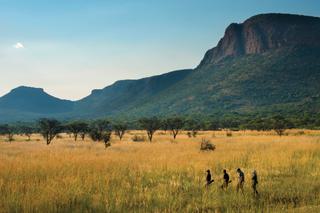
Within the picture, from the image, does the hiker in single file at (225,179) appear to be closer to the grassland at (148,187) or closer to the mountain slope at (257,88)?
the grassland at (148,187)

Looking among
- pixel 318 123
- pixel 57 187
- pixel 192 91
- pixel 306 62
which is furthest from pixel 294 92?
pixel 57 187

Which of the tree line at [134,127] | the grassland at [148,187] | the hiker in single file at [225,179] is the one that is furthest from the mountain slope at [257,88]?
the hiker in single file at [225,179]

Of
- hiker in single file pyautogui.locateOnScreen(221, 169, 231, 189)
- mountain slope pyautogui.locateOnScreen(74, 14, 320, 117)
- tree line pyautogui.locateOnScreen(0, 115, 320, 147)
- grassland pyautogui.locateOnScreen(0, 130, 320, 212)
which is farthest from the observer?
mountain slope pyautogui.locateOnScreen(74, 14, 320, 117)

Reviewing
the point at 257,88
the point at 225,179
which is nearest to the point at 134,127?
the point at 257,88

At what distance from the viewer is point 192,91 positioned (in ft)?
548

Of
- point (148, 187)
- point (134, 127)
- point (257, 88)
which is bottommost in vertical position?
point (148, 187)

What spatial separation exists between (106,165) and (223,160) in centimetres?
621

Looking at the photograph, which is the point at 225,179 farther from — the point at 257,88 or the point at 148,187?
the point at 257,88

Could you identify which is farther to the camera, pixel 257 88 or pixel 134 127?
pixel 257 88

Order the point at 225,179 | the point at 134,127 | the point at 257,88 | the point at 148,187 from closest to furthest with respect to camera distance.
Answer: the point at 225,179 < the point at 148,187 < the point at 134,127 < the point at 257,88

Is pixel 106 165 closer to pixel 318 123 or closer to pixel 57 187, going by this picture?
pixel 57 187

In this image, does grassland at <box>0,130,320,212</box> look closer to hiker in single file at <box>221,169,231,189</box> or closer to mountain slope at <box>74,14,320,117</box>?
hiker in single file at <box>221,169,231,189</box>

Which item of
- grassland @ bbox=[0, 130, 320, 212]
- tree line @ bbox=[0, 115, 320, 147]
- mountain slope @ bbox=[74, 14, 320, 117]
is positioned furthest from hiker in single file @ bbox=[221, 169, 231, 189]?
mountain slope @ bbox=[74, 14, 320, 117]

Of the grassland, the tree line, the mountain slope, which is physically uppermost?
the mountain slope
